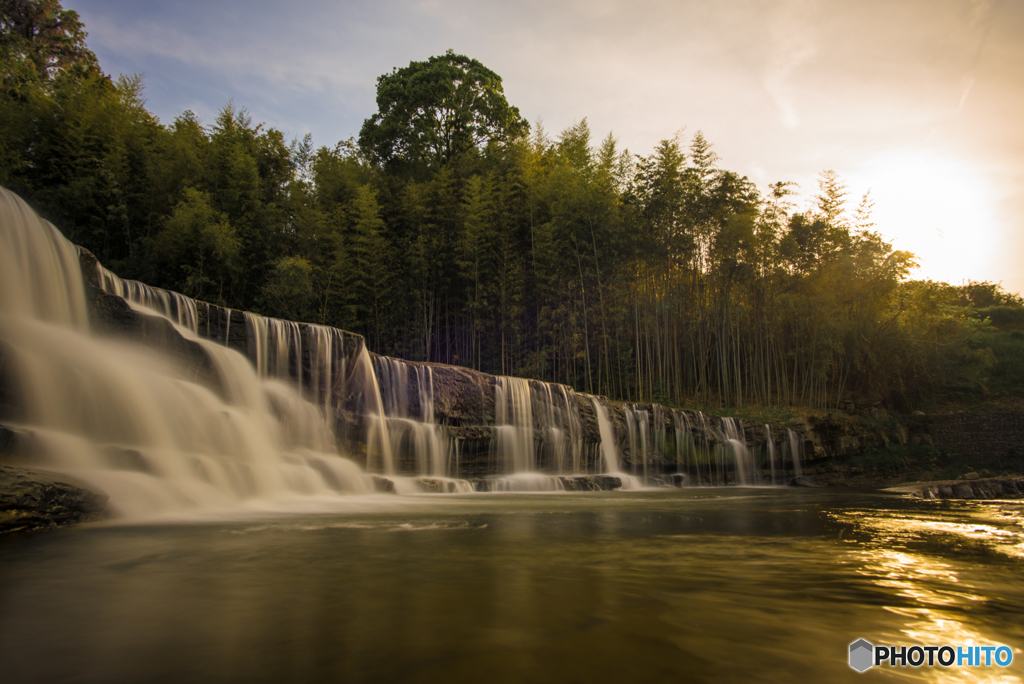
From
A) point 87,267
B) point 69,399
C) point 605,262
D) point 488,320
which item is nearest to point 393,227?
point 488,320

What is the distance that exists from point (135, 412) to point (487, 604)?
5472 mm

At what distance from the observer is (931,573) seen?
2.82 metres

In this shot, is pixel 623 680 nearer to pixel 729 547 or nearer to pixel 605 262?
pixel 729 547

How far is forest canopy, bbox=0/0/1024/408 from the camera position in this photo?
1577cm

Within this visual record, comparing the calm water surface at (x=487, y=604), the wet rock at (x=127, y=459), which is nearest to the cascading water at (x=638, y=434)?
the calm water surface at (x=487, y=604)

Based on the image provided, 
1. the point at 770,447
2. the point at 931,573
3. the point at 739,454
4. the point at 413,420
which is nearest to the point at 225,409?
the point at 413,420

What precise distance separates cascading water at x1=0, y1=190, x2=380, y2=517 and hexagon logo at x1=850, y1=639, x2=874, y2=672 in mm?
5627

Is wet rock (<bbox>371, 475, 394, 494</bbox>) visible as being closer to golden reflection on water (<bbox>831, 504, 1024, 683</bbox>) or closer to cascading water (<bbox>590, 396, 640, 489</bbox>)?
cascading water (<bbox>590, 396, 640, 489</bbox>)

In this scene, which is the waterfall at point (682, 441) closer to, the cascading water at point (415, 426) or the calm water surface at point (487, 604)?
the cascading water at point (415, 426)

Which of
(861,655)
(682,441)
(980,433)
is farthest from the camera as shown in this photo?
(980,433)

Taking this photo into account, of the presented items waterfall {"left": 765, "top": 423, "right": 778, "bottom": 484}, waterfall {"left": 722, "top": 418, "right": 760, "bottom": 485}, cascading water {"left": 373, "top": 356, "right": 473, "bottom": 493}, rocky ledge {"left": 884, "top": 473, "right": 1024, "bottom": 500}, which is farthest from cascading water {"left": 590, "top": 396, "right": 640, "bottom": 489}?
rocky ledge {"left": 884, "top": 473, "right": 1024, "bottom": 500}

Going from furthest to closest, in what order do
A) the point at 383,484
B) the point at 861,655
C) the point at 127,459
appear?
the point at 383,484
the point at 127,459
the point at 861,655

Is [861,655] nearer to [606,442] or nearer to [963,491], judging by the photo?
[963,491]

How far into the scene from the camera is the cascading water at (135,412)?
16.5 feet
